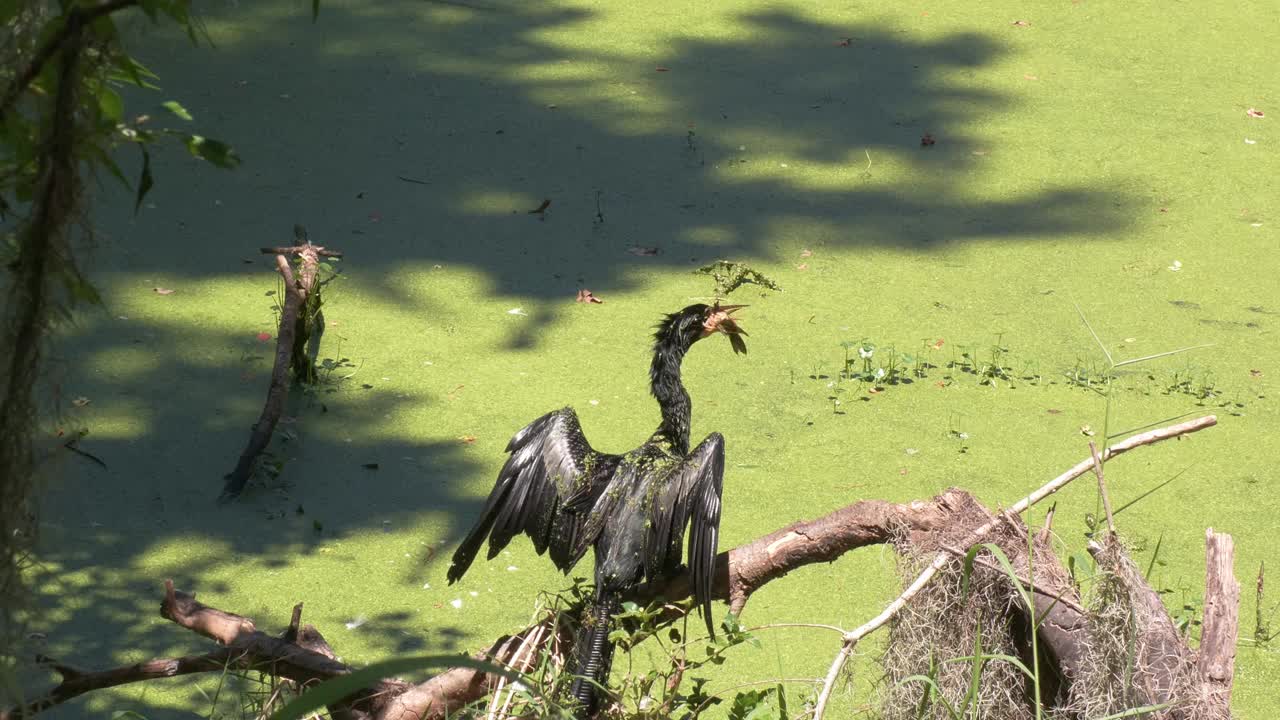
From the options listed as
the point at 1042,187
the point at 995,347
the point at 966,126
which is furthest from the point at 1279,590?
the point at 966,126

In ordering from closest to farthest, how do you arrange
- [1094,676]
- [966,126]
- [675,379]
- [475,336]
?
[1094,676] < [675,379] < [475,336] < [966,126]

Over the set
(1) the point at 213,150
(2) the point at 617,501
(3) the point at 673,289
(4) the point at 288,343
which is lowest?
(3) the point at 673,289

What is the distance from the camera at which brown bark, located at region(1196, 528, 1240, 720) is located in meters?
1.82

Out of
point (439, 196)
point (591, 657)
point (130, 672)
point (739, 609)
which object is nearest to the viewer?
point (130, 672)

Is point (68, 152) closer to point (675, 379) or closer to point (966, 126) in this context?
point (675, 379)

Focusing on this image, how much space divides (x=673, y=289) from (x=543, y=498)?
179 cm

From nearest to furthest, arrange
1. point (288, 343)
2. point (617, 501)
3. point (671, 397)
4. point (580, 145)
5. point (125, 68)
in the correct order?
point (125, 68)
point (617, 501)
point (671, 397)
point (288, 343)
point (580, 145)

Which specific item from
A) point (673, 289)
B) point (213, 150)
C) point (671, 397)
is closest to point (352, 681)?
point (213, 150)

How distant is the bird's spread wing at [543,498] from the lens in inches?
85.4

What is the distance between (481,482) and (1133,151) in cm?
282

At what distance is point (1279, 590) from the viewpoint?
9.37 ft

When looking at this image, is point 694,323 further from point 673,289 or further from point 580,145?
point 580,145

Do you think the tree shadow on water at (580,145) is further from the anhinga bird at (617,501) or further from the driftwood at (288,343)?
the anhinga bird at (617,501)

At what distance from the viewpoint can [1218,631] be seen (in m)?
1.86
